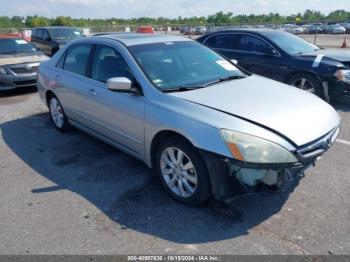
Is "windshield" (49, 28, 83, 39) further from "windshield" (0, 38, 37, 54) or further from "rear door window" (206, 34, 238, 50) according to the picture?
"rear door window" (206, 34, 238, 50)

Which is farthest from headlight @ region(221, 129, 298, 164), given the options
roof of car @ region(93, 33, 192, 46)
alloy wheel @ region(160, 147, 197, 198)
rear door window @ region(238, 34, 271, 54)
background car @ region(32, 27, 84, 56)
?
background car @ region(32, 27, 84, 56)

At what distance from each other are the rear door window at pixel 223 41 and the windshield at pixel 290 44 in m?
0.89

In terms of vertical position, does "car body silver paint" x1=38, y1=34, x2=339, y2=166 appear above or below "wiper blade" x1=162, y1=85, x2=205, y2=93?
below

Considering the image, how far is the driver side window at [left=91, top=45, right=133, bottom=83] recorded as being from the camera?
3.99 m

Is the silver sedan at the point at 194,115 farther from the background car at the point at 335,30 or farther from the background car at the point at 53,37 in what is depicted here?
the background car at the point at 335,30

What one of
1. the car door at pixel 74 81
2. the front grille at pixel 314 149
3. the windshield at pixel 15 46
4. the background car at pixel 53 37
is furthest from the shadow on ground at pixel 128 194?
the background car at pixel 53 37

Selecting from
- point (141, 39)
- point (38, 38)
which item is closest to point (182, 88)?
point (141, 39)

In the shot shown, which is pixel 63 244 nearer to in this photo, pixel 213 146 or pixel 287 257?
pixel 213 146

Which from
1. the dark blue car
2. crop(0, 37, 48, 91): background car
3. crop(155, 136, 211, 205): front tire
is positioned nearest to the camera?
crop(155, 136, 211, 205): front tire

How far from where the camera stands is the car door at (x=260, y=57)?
717 cm

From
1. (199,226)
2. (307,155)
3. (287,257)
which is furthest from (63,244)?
(307,155)

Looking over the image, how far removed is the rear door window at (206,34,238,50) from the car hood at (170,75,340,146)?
444 cm

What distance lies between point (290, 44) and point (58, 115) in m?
5.15

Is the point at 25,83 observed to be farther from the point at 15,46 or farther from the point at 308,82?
the point at 308,82
